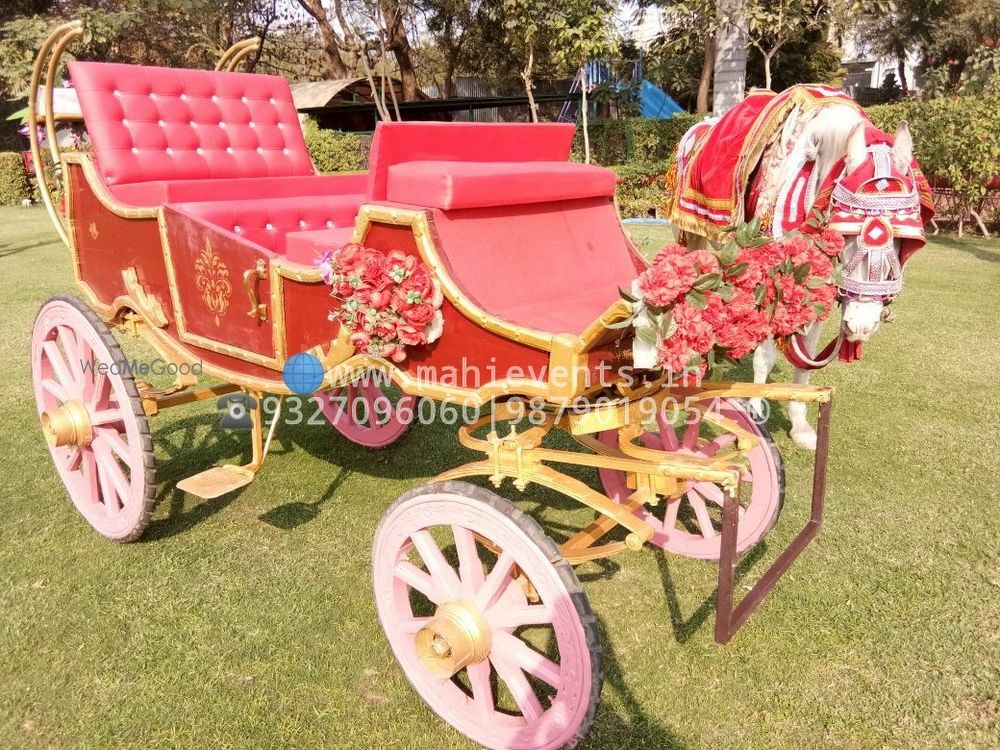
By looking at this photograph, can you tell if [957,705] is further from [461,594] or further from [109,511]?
[109,511]

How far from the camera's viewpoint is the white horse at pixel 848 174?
2.97m

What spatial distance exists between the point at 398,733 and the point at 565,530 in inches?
55.8

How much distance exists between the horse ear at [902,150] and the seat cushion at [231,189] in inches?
104

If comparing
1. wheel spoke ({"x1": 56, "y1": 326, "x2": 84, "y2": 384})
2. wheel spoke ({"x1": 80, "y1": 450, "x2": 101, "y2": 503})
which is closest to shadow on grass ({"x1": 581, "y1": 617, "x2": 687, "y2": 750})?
wheel spoke ({"x1": 80, "y1": 450, "x2": 101, "y2": 503})

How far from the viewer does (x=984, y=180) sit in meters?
12.1

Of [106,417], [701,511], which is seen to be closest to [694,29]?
[701,511]

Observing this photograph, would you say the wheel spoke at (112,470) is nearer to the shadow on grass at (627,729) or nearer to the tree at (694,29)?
the shadow on grass at (627,729)

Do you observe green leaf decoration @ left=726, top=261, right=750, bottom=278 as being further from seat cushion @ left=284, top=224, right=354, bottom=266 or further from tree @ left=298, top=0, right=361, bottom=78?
tree @ left=298, top=0, right=361, bottom=78

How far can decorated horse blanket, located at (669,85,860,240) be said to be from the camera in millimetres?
3721

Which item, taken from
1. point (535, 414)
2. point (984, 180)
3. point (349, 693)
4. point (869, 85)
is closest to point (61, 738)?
point (349, 693)

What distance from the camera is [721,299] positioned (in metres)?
1.93

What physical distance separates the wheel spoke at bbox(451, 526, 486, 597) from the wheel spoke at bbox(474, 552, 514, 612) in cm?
3

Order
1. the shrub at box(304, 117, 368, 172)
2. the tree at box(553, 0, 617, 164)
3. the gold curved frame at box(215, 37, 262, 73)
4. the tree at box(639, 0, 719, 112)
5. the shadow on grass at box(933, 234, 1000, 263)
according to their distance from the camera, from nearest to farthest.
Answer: the gold curved frame at box(215, 37, 262, 73)
the shadow on grass at box(933, 234, 1000, 263)
the tree at box(639, 0, 719, 112)
the tree at box(553, 0, 617, 164)
the shrub at box(304, 117, 368, 172)

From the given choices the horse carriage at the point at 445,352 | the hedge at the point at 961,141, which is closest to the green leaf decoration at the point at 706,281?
the horse carriage at the point at 445,352
